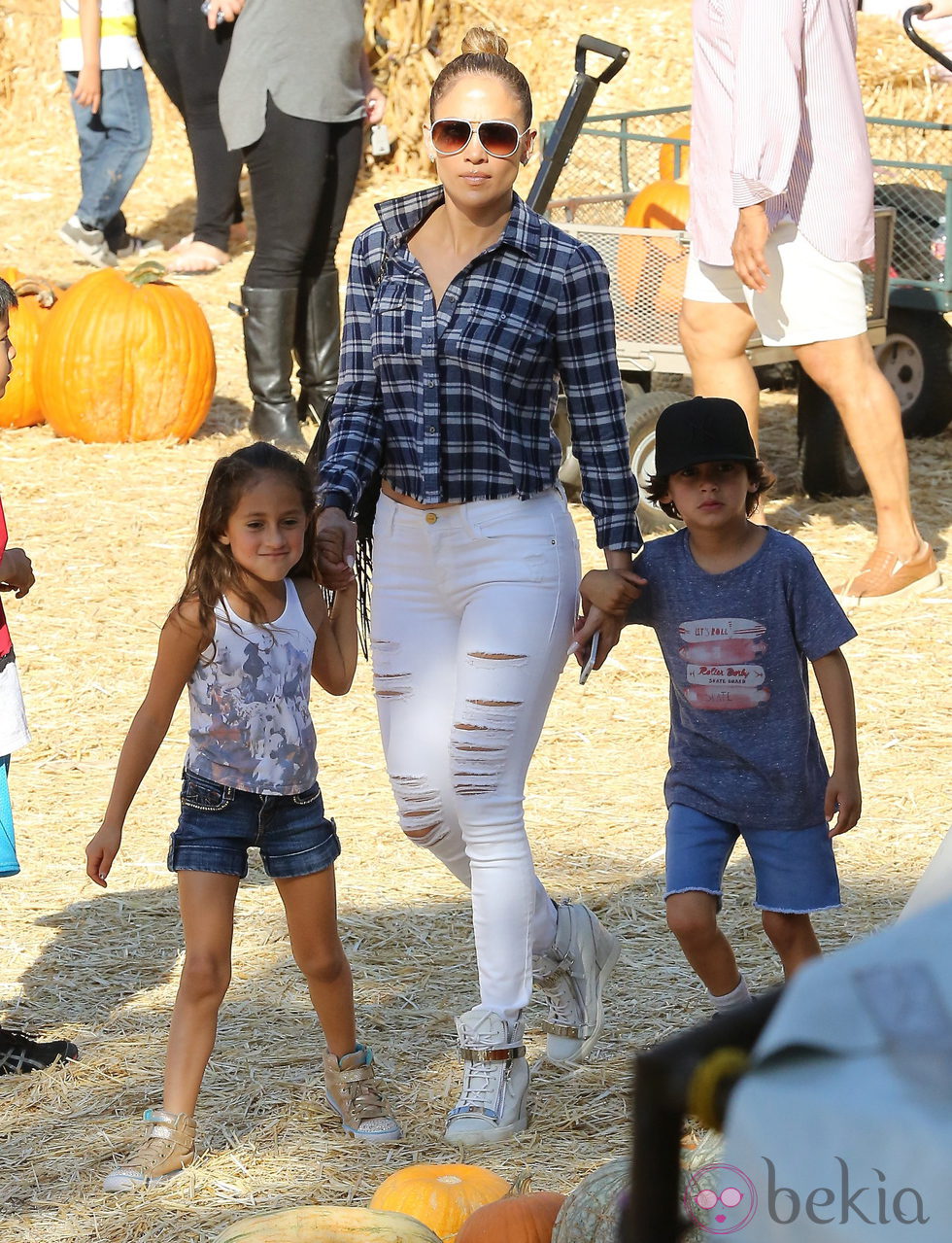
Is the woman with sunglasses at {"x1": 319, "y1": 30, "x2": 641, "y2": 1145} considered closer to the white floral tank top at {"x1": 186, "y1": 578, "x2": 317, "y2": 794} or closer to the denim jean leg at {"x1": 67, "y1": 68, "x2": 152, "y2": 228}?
the white floral tank top at {"x1": 186, "y1": 578, "x2": 317, "y2": 794}

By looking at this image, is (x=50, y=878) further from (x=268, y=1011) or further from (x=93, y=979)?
(x=268, y=1011)

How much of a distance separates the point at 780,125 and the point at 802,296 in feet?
2.04

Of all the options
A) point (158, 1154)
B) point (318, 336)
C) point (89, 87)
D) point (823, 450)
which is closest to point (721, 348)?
point (823, 450)

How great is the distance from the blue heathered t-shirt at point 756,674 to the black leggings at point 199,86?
7892mm

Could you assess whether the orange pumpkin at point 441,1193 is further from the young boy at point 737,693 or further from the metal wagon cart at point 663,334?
the metal wagon cart at point 663,334

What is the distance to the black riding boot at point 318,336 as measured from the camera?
840 cm

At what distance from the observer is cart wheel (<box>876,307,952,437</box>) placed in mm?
8430

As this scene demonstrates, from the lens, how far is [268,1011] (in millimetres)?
3666

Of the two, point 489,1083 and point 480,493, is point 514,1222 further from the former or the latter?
point 480,493

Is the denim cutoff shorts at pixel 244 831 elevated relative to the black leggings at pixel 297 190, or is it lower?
lower

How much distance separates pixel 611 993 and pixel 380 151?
10298mm

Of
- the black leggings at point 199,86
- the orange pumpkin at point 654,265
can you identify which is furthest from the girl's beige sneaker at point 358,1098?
the black leggings at point 199,86

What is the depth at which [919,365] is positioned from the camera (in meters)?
8.66

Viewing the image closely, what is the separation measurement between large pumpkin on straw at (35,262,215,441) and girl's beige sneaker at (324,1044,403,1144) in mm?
5733
